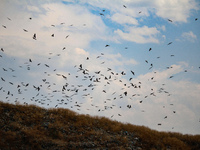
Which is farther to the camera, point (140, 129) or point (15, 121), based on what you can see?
point (140, 129)

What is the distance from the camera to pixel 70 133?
19.2 metres

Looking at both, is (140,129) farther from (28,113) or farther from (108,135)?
(28,113)

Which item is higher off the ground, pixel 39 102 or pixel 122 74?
pixel 122 74

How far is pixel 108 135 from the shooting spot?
19.4 m

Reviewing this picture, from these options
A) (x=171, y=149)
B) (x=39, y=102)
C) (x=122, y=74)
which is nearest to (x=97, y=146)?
(x=171, y=149)

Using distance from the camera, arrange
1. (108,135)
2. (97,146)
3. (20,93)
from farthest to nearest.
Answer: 1. (20,93)
2. (108,135)
3. (97,146)

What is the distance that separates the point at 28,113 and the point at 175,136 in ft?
52.0

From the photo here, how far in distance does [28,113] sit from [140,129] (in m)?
12.0

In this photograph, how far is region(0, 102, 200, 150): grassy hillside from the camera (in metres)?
17.1

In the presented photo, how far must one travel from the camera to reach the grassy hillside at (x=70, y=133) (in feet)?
56.2

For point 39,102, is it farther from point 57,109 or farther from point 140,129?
point 140,129

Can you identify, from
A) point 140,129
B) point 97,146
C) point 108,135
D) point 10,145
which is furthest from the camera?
point 140,129

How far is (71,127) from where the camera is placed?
2006cm

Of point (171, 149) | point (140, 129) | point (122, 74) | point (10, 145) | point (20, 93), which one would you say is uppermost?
point (122, 74)
